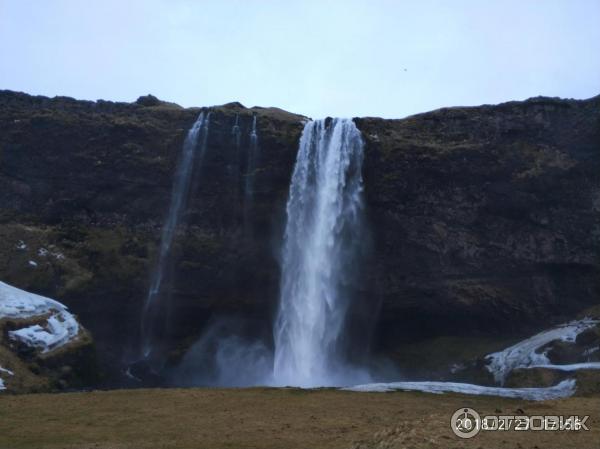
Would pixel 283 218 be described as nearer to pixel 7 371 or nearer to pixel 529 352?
pixel 529 352

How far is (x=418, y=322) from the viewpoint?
49.0 meters

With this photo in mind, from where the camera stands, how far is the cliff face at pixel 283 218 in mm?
46719

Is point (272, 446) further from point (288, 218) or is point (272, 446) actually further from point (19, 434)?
point (288, 218)

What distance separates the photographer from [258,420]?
2438 cm

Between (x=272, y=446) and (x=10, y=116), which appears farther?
(x=10, y=116)

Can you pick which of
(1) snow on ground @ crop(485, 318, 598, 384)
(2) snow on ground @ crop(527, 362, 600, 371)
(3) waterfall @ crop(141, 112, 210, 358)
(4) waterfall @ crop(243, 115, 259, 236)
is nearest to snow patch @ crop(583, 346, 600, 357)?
(2) snow on ground @ crop(527, 362, 600, 371)

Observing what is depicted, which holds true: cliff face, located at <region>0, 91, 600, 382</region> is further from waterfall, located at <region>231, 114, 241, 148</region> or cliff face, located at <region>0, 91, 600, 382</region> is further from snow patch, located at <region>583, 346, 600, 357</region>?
snow patch, located at <region>583, 346, 600, 357</region>

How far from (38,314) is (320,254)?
59.1 ft

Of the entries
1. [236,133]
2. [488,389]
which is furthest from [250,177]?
[488,389]

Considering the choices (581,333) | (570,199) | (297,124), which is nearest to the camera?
(581,333)

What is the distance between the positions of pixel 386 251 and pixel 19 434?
30404 mm

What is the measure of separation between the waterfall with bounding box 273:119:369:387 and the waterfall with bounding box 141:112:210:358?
7296 millimetres

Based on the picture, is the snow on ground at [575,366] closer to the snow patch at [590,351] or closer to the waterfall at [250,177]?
the snow patch at [590,351]

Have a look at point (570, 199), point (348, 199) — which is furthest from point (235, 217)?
point (570, 199)
